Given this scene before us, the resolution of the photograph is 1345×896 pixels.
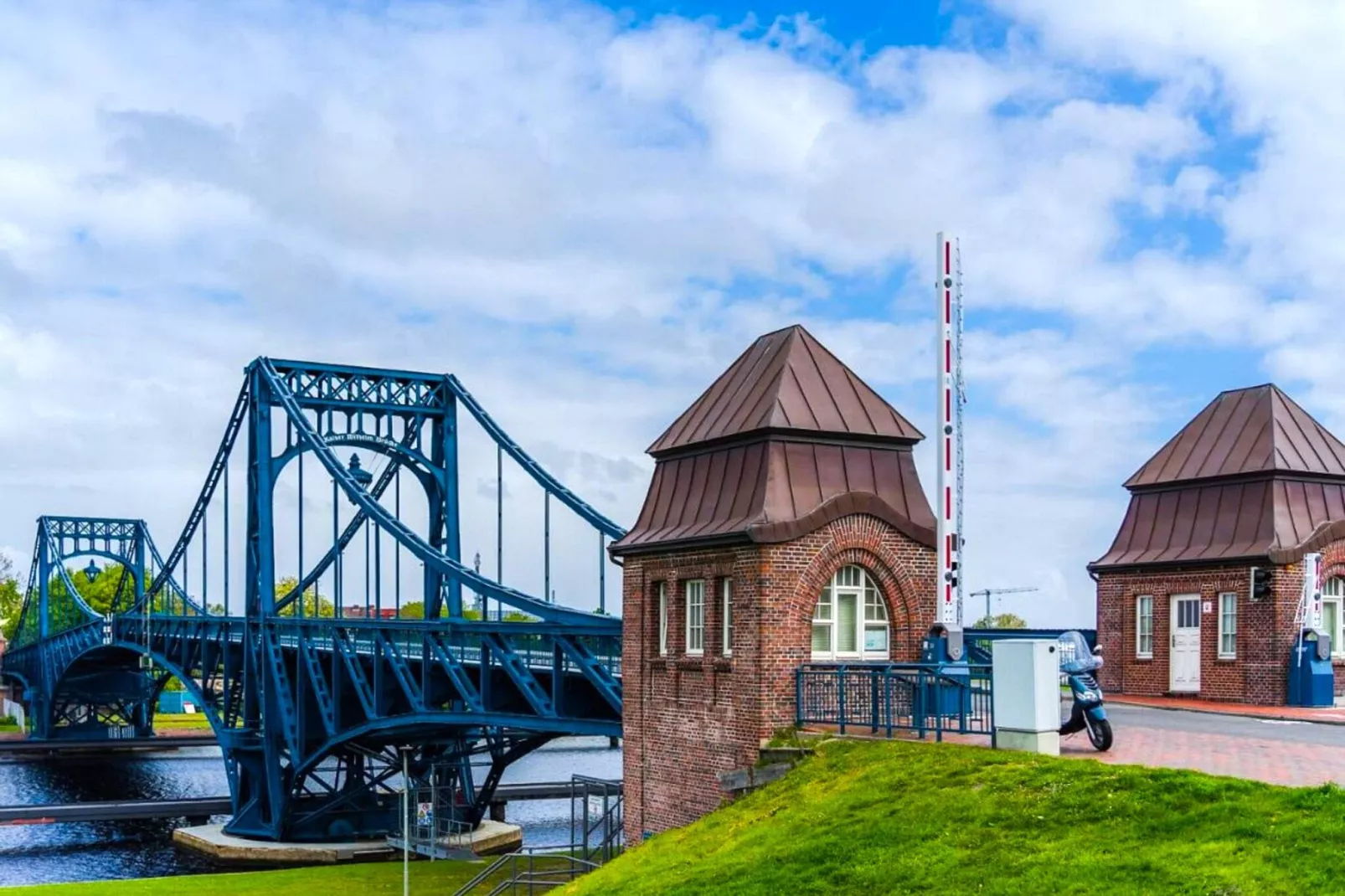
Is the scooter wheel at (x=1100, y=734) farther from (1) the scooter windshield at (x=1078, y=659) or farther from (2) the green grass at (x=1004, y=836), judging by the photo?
(2) the green grass at (x=1004, y=836)

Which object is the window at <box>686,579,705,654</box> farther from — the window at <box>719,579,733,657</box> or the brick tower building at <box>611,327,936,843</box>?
the window at <box>719,579,733,657</box>

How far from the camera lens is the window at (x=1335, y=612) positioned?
105 ft

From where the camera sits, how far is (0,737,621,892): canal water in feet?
152

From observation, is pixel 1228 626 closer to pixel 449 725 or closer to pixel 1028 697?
pixel 1028 697

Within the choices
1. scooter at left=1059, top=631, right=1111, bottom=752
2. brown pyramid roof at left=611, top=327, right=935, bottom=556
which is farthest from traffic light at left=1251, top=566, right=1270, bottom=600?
scooter at left=1059, top=631, right=1111, bottom=752

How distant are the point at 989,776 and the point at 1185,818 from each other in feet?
9.73

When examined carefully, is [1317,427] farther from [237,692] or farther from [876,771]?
[237,692]

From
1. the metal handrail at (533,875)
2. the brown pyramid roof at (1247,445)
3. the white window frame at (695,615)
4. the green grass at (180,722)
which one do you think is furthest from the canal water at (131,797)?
the white window frame at (695,615)

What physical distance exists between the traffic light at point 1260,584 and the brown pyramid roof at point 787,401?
9169mm

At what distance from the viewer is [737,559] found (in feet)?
76.8

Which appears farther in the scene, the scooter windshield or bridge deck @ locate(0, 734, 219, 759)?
bridge deck @ locate(0, 734, 219, 759)

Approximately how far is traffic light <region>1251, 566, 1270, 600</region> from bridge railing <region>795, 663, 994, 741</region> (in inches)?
400

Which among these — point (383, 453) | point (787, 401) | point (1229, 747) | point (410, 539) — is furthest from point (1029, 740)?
point (383, 453)

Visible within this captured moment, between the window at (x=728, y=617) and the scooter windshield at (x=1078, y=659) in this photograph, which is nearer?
the scooter windshield at (x=1078, y=659)
